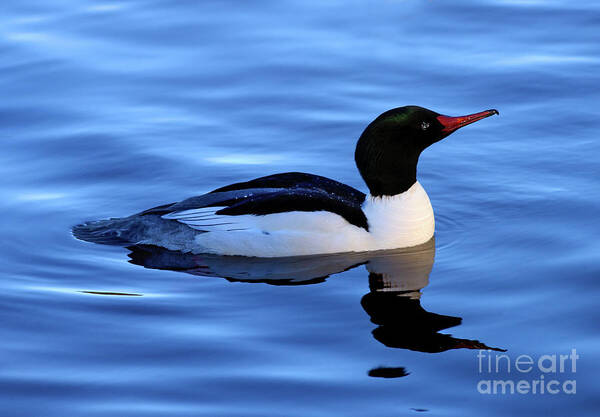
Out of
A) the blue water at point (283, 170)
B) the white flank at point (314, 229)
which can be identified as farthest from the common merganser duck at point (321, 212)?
the blue water at point (283, 170)

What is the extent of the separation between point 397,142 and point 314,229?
0.97 metres

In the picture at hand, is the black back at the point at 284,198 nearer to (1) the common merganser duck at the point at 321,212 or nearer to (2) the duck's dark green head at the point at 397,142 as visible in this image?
(1) the common merganser duck at the point at 321,212

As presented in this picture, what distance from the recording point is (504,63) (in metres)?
13.3

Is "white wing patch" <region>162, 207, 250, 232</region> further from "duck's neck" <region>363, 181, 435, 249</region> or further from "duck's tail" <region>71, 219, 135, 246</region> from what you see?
"duck's neck" <region>363, 181, 435, 249</region>

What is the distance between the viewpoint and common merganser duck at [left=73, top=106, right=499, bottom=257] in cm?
943

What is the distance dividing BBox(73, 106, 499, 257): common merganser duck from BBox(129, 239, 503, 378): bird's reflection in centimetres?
10

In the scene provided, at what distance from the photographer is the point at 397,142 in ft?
31.5

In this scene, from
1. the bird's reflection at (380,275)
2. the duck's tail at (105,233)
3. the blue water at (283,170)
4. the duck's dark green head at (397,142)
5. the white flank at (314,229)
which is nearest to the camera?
the blue water at (283,170)

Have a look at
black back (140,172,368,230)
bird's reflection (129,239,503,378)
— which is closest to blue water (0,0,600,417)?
bird's reflection (129,239,503,378)

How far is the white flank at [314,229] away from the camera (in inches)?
370

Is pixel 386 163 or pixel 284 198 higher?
pixel 386 163

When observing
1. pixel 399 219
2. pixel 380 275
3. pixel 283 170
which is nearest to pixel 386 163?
A: pixel 399 219

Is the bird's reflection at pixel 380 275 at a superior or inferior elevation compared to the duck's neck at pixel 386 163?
inferior

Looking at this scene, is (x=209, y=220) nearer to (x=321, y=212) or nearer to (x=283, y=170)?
(x=321, y=212)
